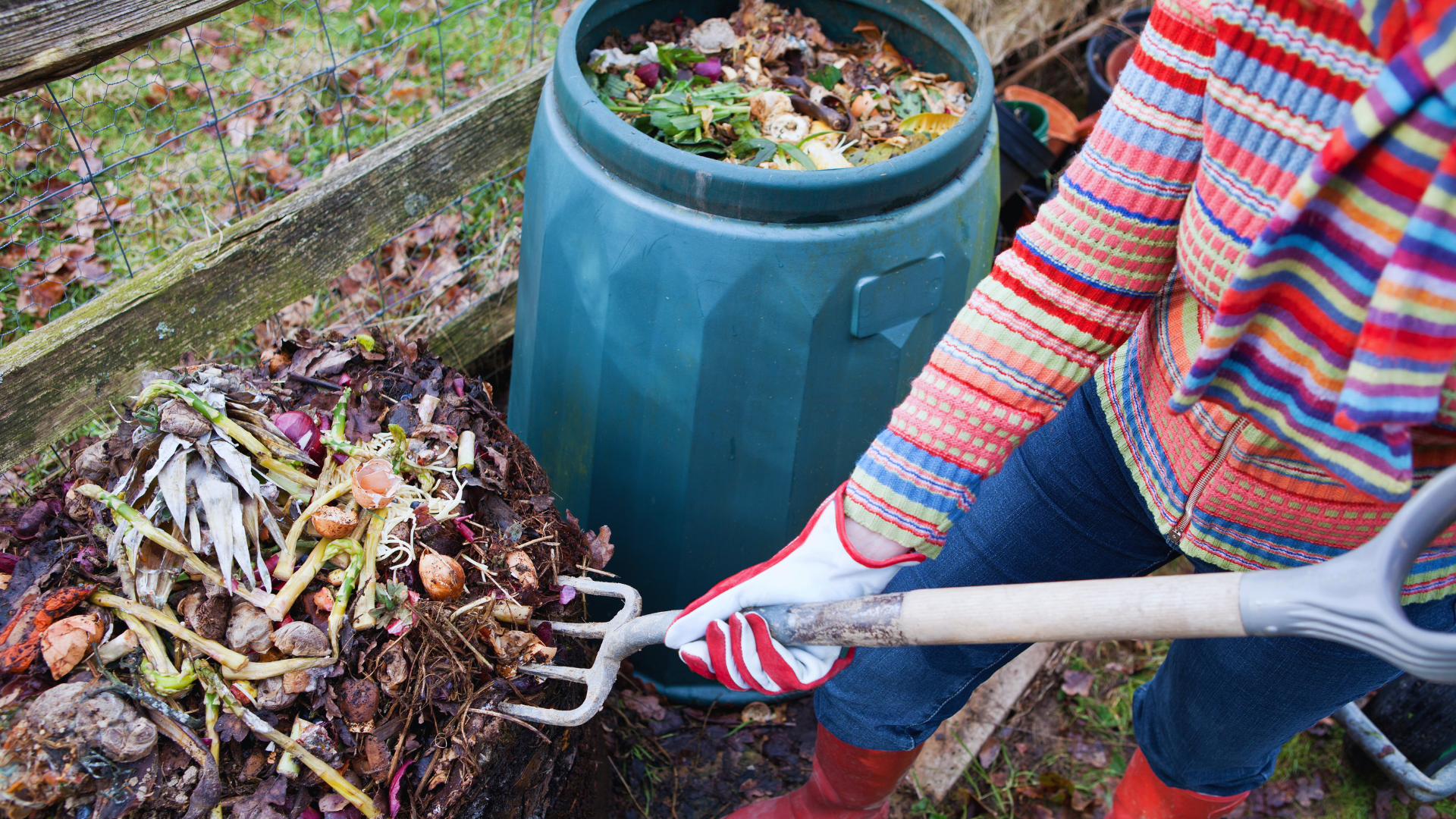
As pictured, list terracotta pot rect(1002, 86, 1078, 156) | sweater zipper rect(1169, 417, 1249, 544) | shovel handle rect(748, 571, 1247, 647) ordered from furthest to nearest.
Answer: terracotta pot rect(1002, 86, 1078, 156)
sweater zipper rect(1169, 417, 1249, 544)
shovel handle rect(748, 571, 1247, 647)

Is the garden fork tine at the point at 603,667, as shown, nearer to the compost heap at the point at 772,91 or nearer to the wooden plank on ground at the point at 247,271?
the compost heap at the point at 772,91

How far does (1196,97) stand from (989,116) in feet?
2.62

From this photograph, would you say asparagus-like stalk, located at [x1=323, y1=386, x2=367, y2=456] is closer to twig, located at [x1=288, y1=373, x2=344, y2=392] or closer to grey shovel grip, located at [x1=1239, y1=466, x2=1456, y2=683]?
twig, located at [x1=288, y1=373, x2=344, y2=392]

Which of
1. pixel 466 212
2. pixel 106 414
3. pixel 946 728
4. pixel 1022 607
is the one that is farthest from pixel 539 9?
pixel 1022 607

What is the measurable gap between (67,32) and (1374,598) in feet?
5.34

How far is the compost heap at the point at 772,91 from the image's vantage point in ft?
5.49

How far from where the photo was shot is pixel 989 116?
1.67 m

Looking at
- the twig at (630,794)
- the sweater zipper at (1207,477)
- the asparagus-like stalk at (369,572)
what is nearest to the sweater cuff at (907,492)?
the sweater zipper at (1207,477)

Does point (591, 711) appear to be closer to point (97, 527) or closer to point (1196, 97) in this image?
point (97, 527)

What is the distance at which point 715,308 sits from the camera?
1493mm

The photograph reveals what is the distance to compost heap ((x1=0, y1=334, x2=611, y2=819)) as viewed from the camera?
1181 mm

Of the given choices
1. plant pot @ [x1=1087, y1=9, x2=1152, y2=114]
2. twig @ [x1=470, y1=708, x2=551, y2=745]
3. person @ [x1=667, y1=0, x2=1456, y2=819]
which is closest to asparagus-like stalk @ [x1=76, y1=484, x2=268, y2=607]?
twig @ [x1=470, y1=708, x2=551, y2=745]

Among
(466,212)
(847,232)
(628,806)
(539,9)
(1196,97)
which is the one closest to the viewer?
(1196,97)

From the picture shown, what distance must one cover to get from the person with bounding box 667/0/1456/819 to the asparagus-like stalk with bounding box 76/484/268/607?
57 cm
